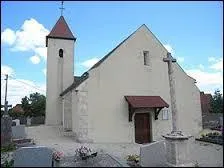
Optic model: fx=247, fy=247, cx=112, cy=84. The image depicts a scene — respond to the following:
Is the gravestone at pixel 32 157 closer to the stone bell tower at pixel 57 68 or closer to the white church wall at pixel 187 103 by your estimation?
the white church wall at pixel 187 103

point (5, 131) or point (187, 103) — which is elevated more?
point (187, 103)

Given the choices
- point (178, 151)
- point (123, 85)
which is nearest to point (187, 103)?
point (123, 85)

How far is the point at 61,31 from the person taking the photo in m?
26.8

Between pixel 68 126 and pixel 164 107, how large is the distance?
8814 millimetres

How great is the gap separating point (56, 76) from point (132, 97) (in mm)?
11232

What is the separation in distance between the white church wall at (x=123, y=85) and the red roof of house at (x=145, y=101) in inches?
16.7

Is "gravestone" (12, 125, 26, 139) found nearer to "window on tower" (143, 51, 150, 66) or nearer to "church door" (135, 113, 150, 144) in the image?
"church door" (135, 113, 150, 144)

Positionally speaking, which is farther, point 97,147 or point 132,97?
point 132,97

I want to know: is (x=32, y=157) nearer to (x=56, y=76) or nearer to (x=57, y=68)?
(x=56, y=76)

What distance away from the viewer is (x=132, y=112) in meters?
16.2

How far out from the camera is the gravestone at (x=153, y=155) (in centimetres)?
863

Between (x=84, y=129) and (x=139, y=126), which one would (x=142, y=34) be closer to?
(x=139, y=126)

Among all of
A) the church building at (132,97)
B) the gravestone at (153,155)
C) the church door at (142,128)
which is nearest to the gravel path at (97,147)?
the church building at (132,97)

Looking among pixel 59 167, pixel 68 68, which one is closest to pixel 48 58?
pixel 68 68
